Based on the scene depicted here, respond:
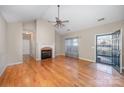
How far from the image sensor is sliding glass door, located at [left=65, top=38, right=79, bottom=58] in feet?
30.8

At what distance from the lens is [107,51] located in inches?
264

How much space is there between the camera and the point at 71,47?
10133mm

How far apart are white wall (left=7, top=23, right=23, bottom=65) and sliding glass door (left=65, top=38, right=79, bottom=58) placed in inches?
185

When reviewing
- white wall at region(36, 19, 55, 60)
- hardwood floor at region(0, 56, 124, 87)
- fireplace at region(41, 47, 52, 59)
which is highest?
white wall at region(36, 19, 55, 60)

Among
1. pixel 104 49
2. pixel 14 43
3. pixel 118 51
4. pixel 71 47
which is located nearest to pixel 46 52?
pixel 71 47

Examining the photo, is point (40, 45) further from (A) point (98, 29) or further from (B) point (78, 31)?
(A) point (98, 29)

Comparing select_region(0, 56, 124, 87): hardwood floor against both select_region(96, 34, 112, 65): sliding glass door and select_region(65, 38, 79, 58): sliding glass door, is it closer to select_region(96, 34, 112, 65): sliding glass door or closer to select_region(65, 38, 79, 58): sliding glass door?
select_region(96, 34, 112, 65): sliding glass door

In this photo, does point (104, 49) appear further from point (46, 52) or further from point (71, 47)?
point (46, 52)

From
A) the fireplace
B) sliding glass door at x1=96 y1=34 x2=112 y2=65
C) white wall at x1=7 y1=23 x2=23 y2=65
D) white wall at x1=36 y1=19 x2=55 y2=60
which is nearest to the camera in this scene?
white wall at x1=7 y1=23 x2=23 y2=65

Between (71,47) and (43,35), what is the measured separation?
Answer: 2.96 m

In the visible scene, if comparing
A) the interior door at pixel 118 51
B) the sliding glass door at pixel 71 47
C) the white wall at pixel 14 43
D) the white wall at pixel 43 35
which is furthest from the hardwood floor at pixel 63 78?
the sliding glass door at pixel 71 47

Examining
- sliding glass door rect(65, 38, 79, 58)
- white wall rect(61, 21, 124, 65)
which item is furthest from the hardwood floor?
sliding glass door rect(65, 38, 79, 58)

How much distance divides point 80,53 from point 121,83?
5354mm
